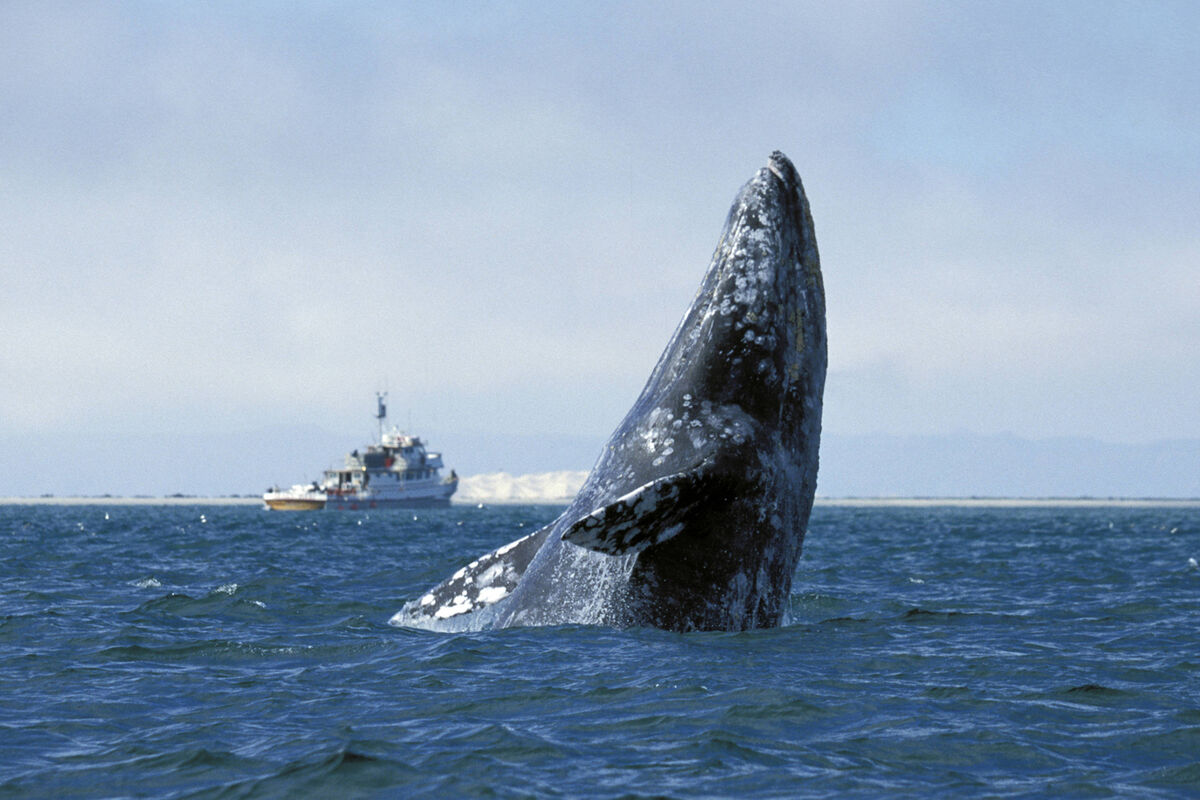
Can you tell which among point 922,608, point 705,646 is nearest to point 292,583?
point 922,608

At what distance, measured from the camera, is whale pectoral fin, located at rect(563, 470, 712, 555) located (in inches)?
253

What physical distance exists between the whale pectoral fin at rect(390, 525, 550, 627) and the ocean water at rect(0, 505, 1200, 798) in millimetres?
280

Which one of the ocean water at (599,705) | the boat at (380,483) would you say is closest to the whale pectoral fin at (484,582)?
the ocean water at (599,705)

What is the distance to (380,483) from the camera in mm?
116438

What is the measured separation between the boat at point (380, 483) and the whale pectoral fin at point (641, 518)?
107 meters

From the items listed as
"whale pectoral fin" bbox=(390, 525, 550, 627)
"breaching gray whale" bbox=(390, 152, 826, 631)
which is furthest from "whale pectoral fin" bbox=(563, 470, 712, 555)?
"whale pectoral fin" bbox=(390, 525, 550, 627)

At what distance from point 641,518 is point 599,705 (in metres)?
1.18

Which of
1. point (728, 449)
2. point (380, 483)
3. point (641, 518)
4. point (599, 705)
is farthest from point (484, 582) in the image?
point (380, 483)

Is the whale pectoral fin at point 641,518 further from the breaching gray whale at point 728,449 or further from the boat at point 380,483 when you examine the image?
the boat at point 380,483

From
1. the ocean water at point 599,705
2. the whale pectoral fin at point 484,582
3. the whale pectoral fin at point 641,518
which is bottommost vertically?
the ocean water at point 599,705

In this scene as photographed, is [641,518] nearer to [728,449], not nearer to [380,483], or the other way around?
[728,449]

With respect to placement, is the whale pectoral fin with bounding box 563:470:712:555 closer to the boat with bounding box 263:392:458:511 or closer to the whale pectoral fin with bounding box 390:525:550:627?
the whale pectoral fin with bounding box 390:525:550:627

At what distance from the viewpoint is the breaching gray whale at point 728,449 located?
25.2 ft

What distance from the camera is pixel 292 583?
A: 15.7m
